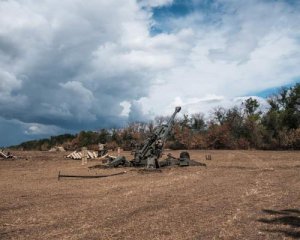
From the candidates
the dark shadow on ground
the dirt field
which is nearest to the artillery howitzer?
the dirt field

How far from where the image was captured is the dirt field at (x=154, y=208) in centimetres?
955

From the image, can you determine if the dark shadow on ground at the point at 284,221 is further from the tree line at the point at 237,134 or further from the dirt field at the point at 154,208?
the tree line at the point at 237,134

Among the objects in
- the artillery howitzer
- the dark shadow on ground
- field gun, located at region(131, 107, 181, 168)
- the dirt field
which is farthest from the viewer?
field gun, located at region(131, 107, 181, 168)

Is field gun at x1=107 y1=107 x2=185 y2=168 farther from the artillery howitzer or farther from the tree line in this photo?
the tree line

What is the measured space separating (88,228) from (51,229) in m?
0.78

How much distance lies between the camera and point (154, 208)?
40.4 feet

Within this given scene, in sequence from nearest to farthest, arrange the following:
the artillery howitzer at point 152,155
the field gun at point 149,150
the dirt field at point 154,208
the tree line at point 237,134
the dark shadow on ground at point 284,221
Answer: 1. the dark shadow on ground at point 284,221
2. the dirt field at point 154,208
3. the artillery howitzer at point 152,155
4. the field gun at point 149,150
5. the tree line at point 237,134

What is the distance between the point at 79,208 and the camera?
41.6ft

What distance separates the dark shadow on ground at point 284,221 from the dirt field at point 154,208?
0.02 metres

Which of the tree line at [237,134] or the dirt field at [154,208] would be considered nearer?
the dirt field at [154,208]

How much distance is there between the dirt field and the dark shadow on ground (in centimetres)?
2

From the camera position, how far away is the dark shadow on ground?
931 cm

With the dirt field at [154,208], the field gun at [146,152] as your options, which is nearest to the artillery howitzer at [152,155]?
the field gun at [146,152]

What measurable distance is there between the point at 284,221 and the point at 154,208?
3488 millimetres
